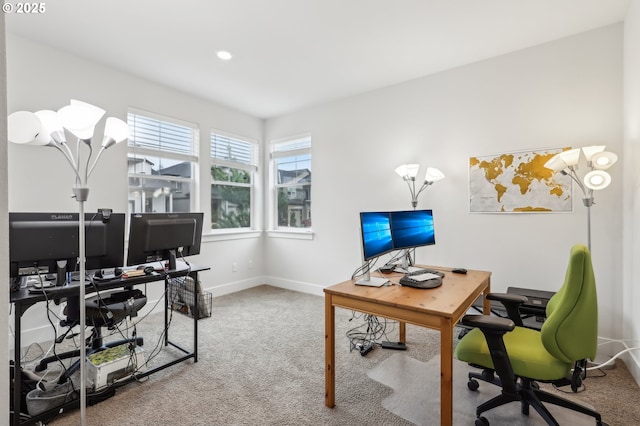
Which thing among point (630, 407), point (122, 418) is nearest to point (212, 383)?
point (122, 418)

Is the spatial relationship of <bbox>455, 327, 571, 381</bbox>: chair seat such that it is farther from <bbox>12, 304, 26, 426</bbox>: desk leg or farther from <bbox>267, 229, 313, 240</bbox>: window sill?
<bbox>267, 229, 313, 240</bbox>: window sill

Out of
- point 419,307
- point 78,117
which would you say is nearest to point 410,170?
point 419,307

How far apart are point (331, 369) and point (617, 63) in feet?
11.0

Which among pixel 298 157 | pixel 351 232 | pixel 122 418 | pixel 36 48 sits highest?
pixel 36 48

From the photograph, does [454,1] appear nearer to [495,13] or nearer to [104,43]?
[495,13]

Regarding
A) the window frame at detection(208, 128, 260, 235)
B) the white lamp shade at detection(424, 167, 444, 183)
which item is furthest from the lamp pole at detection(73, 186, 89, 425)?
the white lamp shade at detection(424, 167, 444, 183)

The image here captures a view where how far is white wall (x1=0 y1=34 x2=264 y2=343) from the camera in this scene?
107 inches

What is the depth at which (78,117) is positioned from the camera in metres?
1.62

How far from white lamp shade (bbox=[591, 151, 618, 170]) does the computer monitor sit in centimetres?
126

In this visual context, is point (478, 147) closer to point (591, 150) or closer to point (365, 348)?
point (591, 150)

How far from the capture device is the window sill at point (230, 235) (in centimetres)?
424

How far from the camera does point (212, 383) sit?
2.20 metres

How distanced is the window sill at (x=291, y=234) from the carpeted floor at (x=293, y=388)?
65.6 inches

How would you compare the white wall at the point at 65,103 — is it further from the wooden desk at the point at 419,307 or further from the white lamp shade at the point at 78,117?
the wooden desk at the point at 419,307
